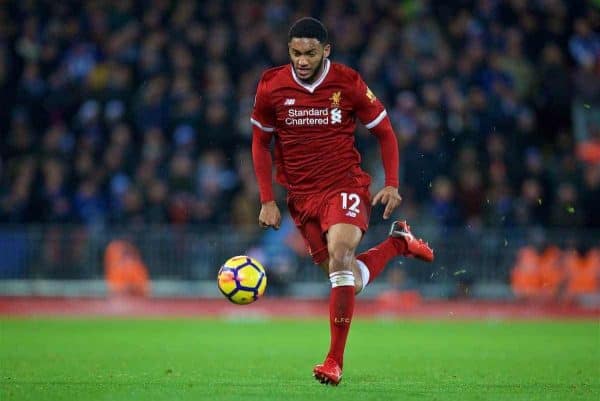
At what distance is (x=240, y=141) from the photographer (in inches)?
780

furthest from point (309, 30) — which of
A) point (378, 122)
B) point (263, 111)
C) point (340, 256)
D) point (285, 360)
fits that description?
point (285, 360)

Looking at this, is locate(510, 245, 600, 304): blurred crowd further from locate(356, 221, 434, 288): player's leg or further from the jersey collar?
the jersey collar

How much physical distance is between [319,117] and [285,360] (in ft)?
9.72

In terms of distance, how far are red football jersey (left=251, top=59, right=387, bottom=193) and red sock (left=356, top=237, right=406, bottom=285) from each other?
2.70 ft

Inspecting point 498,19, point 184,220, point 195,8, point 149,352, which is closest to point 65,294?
point 184,220

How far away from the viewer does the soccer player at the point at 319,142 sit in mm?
8750

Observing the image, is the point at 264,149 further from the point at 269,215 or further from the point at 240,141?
the point at 240,141

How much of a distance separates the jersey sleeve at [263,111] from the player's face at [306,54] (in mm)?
358

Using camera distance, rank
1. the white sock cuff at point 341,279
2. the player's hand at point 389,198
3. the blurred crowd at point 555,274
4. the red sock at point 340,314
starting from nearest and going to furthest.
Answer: the red sock at point 340,314, the white sock cuff at point 341,279, the player's hand at point 389,198, the blurred crowd at point 555,274

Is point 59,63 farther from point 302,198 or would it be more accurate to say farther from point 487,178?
point 302,198

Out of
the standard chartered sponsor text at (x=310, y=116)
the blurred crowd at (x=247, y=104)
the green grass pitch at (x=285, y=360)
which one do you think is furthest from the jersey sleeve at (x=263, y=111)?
the blurred crowd at (x=247, y=104)

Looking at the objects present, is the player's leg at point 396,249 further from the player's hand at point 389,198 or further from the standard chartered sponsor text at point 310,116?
the standard chartered sponsor text at point 310,116

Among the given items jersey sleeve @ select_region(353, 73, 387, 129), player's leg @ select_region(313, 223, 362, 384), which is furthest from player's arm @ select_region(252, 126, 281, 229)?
jersey sleeve @ select_region(353, 73, 387, 129)

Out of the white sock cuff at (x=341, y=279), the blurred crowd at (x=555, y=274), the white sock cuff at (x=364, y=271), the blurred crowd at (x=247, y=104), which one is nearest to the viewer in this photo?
the white sock cuff at (x=341, y=279)
